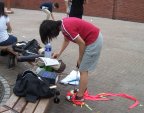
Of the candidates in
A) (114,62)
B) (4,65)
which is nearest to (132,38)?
(114,62)

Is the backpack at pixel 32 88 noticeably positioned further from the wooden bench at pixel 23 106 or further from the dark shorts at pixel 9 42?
the dark shorts at pixel 9 42

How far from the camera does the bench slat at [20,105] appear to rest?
15.1 ft

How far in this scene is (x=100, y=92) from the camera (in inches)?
241

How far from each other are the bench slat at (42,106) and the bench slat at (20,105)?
0.19 m

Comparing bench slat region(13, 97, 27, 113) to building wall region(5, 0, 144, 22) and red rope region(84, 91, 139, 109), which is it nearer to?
red rope region(84, 91, 139, 109)

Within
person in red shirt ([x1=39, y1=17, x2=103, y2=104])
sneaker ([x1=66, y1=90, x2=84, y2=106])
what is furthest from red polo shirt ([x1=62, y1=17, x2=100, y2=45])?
sneaker ([x1=66, y1=90, x2=84, y2=106])

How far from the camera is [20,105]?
186 inches

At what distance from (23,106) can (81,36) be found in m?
1.27

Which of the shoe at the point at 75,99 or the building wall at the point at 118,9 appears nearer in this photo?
the shoe at the point at 75,99

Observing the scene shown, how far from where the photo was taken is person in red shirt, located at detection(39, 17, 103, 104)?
4.96 meters

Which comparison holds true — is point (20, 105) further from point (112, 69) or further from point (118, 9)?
point (118, 9)

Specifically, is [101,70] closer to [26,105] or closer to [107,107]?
[107,107]

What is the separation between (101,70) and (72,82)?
4.33ft

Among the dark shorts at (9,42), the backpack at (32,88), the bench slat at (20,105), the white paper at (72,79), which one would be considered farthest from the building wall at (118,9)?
the bench slat at (20,105)
